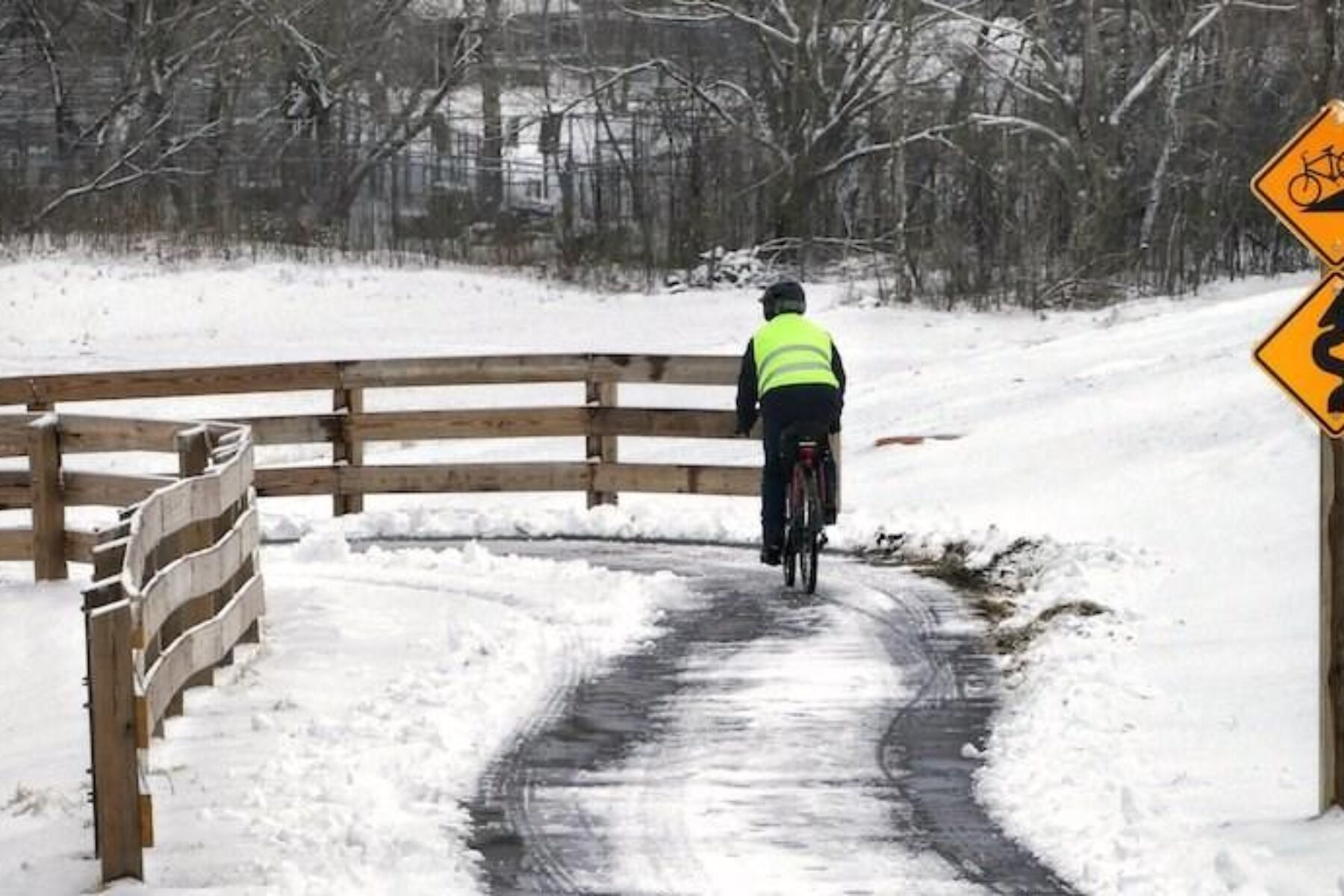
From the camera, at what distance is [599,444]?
17.4m

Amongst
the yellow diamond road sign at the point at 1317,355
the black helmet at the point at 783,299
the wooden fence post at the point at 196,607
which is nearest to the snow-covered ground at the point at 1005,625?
the wooden fence post at the point at 196,607

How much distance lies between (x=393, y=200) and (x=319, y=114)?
4296 mm

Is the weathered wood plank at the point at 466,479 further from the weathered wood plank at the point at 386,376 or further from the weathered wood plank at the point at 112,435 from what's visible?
the weathered wood plank at the point at 112,435

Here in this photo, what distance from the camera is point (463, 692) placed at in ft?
32.0

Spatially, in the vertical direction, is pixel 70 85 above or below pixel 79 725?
above

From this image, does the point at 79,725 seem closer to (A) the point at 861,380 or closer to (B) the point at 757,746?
(B) the point at 757,746

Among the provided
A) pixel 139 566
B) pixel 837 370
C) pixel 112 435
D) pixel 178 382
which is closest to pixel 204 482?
pixel 139 566

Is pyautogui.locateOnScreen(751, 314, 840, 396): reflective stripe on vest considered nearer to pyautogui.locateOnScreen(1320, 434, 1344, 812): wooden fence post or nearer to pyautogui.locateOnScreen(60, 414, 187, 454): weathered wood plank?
pyautogui.locateOnScreen(60, 414, 187, 454): weathered wood plank

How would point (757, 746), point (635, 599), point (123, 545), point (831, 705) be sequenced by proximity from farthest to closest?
point (635, 599) < point (831, 705) < point (757, 746) < point (123, 545)

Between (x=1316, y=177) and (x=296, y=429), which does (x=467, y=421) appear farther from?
(x=1316, y=177)

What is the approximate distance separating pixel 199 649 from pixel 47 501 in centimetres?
459

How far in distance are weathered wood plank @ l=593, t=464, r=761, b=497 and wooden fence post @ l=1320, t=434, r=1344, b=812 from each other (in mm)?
9110

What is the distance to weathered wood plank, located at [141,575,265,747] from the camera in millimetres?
7868

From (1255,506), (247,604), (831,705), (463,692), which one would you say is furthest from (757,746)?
(1255,506)
